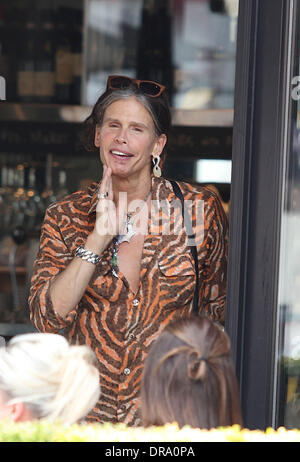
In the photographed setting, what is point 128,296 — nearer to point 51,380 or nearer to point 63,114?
point 51,380

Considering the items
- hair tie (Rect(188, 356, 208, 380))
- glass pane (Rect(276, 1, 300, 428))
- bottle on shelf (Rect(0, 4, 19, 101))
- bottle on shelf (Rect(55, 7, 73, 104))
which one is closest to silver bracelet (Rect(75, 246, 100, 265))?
glass pane (Rect(276, 1, 300, 428))

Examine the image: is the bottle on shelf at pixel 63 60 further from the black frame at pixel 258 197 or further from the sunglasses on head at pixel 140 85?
the black frame at pixel 258 197

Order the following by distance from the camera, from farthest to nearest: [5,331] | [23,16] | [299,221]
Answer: [23,16] < [5,331] < [299,221]

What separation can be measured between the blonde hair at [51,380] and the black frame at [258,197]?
0.90m

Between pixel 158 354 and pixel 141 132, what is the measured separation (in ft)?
3.70

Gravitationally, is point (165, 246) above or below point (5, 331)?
above

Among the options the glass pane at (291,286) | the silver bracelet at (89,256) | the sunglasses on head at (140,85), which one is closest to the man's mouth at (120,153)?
the sunglasses on head at (140,85)

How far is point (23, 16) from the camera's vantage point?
19.4 ft

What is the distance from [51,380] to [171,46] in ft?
14.5

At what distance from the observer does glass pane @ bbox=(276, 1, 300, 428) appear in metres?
2.56

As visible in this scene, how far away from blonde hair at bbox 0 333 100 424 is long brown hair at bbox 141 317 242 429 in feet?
0.43

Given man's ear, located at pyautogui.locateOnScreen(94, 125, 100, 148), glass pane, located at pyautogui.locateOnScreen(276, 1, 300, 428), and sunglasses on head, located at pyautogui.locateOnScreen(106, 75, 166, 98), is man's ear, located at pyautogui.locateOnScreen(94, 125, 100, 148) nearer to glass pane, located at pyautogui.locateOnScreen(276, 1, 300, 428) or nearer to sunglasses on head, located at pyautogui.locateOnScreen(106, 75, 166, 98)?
sunglasses on head, located at pyautogui.locateOnScreen(106, 75, 166, 98)

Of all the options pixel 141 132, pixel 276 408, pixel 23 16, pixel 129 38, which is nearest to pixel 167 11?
pixel 129 38
